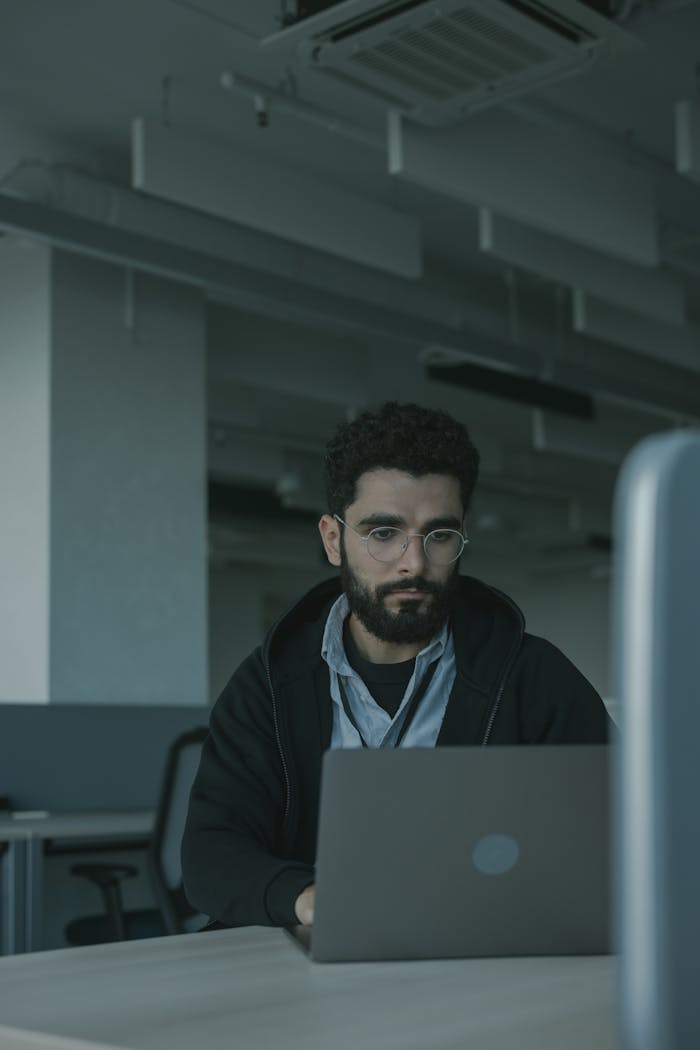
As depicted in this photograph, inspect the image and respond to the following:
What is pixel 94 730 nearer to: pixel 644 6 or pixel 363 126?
pixel 363 126

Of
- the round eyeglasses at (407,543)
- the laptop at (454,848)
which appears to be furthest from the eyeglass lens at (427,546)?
the laptop at (454,848)

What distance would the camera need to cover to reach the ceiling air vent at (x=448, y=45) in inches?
147

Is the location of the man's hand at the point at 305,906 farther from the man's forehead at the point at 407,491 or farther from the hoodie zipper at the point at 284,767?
the man's forehead at the point at 407,491

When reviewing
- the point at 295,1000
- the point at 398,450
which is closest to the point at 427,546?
the point at 398,450

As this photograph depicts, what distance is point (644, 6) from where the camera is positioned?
13.5 ft

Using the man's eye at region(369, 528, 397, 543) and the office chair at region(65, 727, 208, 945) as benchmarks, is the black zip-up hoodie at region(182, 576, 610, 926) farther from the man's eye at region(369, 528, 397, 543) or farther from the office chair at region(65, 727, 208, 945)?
the office chair at region(65, 727, 208, 945)

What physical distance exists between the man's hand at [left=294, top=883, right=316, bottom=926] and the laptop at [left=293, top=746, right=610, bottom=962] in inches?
6.8

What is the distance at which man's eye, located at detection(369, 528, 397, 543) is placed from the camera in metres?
1.96

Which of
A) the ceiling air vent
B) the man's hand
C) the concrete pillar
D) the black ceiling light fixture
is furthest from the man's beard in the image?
the black ceiling light fixture

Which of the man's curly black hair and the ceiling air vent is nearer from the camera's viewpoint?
the man's curly black hair

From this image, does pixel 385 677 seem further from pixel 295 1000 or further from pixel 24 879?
pixel 24 879

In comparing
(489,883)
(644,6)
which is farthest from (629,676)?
(644,6)

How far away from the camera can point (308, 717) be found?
1940mm

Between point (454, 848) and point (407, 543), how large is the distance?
69cm
